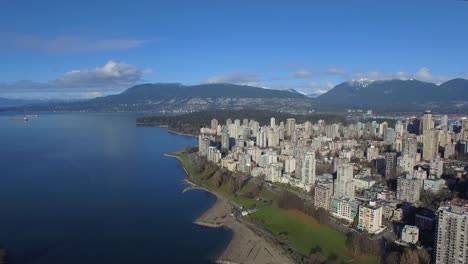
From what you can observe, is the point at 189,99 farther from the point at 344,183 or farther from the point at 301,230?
the point at 301,230

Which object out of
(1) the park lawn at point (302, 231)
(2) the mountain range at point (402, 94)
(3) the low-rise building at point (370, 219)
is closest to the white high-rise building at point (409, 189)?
(3) the low-rise building at point (370, 219)

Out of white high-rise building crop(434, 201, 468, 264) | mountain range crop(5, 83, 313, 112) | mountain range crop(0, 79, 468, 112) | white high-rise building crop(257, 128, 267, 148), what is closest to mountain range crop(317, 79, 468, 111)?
mountain range crop(0, 79, 468, 112)

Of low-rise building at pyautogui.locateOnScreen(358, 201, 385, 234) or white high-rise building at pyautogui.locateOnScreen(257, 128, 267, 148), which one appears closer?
low-rise building at pyautogui.locateOnScreen(358, 201, 385, 234)

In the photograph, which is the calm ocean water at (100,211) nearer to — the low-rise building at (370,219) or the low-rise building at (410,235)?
the low-rise building at (370,219)

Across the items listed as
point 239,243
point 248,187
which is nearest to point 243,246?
point 239,243

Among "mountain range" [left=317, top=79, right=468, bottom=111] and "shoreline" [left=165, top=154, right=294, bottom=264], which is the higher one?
"mountain range" [left=317, top=79, right=468, bottom=111]

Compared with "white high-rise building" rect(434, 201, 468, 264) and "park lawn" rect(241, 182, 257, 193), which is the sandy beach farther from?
"white high-rise building" rect(434, 201, 468, 264)
